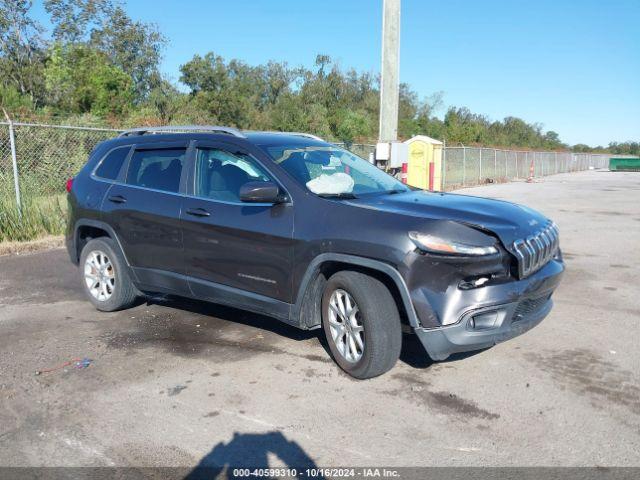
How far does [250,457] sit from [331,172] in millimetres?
2519

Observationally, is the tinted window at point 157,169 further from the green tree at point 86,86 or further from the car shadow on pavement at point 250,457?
the green tree at point 86,86

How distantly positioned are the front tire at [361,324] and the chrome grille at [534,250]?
91 centimetres

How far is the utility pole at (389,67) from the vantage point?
410 inches

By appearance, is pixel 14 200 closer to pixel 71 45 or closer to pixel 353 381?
pixel 353 381

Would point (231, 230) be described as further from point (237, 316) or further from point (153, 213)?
point (237, 316)

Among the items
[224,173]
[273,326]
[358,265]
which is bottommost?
[273,326]

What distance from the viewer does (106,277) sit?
593cm

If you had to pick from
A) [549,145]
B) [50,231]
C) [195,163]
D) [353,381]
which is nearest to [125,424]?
[353,381]

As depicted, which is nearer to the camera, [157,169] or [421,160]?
[157,169]

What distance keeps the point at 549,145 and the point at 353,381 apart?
282 feet

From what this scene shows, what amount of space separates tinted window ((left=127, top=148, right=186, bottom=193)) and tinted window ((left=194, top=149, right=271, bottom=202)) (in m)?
0.26

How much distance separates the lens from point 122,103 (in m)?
32.1

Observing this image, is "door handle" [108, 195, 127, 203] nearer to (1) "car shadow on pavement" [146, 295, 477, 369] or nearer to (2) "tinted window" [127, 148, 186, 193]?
(2) "tinted window" [127, 148, 186, 193]

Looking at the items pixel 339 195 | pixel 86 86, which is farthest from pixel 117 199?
pixel 86 86
